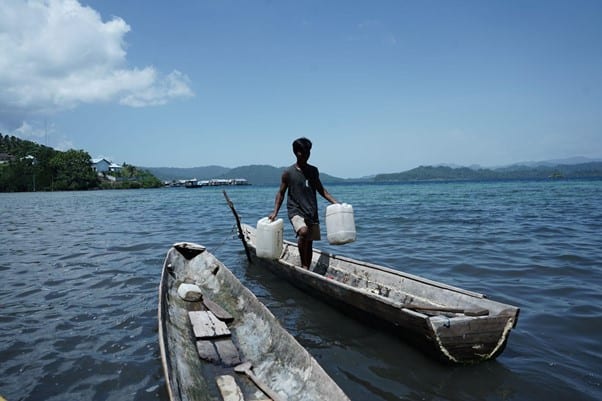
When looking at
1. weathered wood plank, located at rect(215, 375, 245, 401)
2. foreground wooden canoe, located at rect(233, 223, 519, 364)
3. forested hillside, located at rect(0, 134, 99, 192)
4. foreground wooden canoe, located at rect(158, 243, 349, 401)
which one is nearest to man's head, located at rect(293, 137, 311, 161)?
foreground wooden canoe, located at rect(233, 223, 519, 364)

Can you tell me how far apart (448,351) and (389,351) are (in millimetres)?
947

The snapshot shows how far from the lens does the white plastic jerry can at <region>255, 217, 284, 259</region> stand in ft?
24.7

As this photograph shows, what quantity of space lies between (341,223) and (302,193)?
Result: 93cm

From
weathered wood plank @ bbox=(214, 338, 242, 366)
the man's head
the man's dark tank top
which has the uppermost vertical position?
the man's head

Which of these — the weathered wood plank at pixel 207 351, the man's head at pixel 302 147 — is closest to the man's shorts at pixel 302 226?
the man's head at pixel 302 147

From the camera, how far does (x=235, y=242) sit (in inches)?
550

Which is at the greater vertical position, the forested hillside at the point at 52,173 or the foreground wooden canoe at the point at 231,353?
the forested hillside at the point at 52,173

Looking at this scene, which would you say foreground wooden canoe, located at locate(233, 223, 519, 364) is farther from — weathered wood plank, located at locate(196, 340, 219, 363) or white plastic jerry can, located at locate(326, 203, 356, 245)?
weathered wood plank, located at locate(196, 340, 219, 363)

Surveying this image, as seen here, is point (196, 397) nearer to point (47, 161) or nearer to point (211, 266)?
point (211, 266)

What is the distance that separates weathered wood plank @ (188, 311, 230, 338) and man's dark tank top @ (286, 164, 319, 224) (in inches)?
97.8

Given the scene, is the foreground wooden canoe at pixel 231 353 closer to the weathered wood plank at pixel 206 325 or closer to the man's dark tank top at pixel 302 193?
the weathered wood plank at pixel 206 325

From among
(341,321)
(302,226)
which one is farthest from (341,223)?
(341,321)

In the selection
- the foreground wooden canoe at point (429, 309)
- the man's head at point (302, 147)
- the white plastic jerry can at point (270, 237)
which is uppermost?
the man's head at point (302, 147)

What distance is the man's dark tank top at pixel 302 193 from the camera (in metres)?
7.14
